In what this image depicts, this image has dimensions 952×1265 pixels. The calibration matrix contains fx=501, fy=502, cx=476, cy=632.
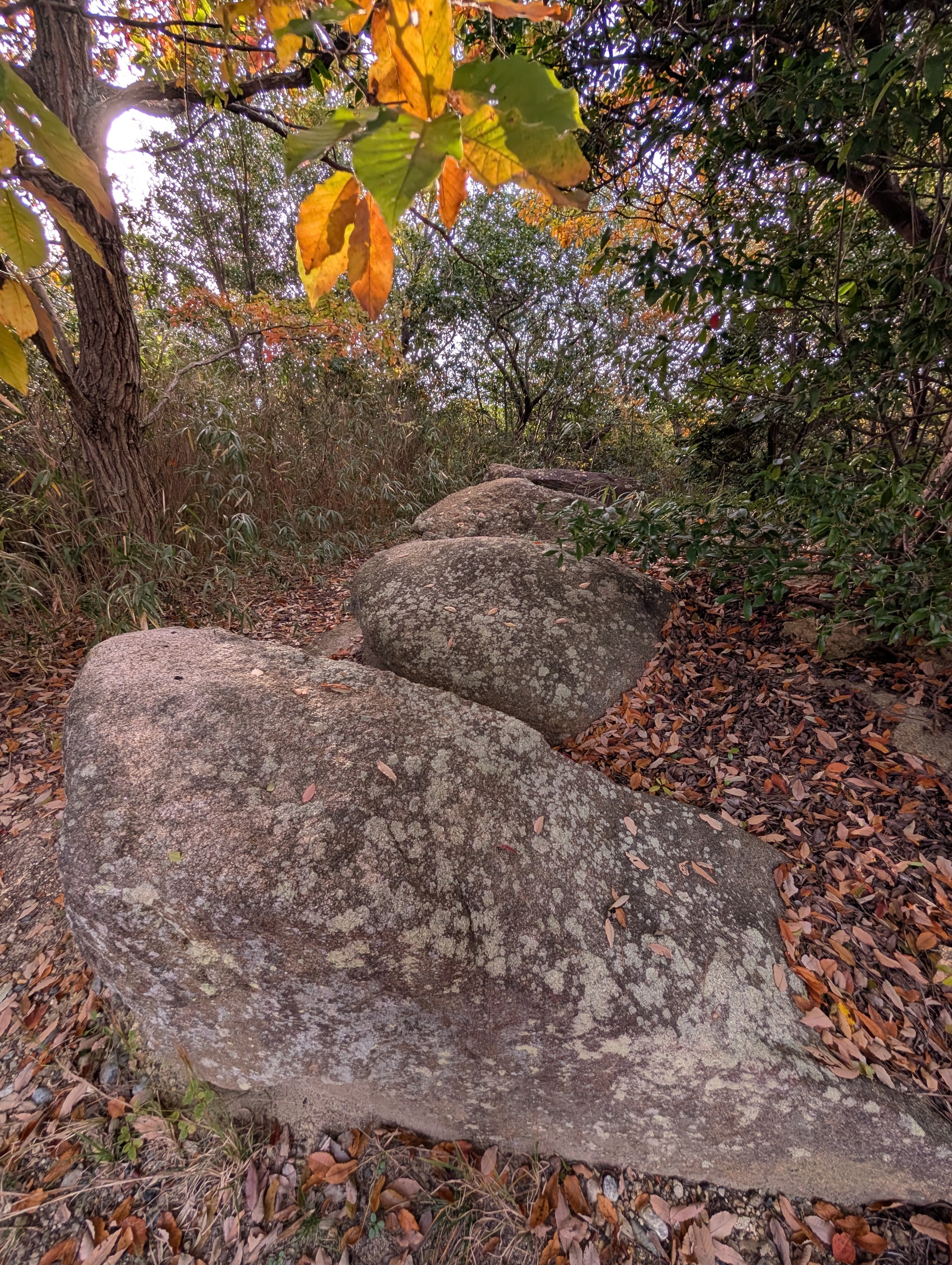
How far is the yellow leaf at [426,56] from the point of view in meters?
0.46

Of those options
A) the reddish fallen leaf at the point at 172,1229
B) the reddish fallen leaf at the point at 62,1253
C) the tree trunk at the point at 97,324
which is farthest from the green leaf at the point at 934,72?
the reddish fallen leaf at the point at 62,1253

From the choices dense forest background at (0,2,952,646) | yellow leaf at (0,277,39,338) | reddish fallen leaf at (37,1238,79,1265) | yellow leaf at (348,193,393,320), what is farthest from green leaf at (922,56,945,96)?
reddish fallen leaf at (37,1238,79,1265)

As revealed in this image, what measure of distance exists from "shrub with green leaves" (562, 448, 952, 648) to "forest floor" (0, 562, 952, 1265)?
0.55 meters

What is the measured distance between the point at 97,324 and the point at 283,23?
9.63 feet

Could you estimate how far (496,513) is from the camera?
14.3 ft

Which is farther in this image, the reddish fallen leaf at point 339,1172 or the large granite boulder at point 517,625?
the large granite boulder at point 517,625

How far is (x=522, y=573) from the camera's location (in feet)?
10.00

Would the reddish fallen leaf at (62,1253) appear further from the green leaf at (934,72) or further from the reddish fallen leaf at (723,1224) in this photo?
the green leaf at (934,72)

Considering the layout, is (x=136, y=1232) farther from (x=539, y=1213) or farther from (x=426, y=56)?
(x=426, y=56)

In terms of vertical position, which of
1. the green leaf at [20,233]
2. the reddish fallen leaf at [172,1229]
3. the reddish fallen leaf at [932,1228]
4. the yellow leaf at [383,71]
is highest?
the yellow leaf at [383,71]

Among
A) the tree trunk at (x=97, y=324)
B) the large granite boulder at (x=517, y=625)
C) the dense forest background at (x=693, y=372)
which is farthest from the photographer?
the tree trunk at (x=97, y=324)

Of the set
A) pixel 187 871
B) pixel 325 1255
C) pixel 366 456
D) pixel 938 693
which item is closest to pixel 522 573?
pixel 938 693

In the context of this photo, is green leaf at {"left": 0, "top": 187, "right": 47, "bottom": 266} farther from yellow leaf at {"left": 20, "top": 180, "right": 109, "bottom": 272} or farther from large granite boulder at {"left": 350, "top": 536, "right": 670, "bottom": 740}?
large granite boulder at {"left": 350, "top": 536, "right": 670, "bottom": 740}

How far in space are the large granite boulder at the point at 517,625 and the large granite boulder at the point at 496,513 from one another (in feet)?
2.80
